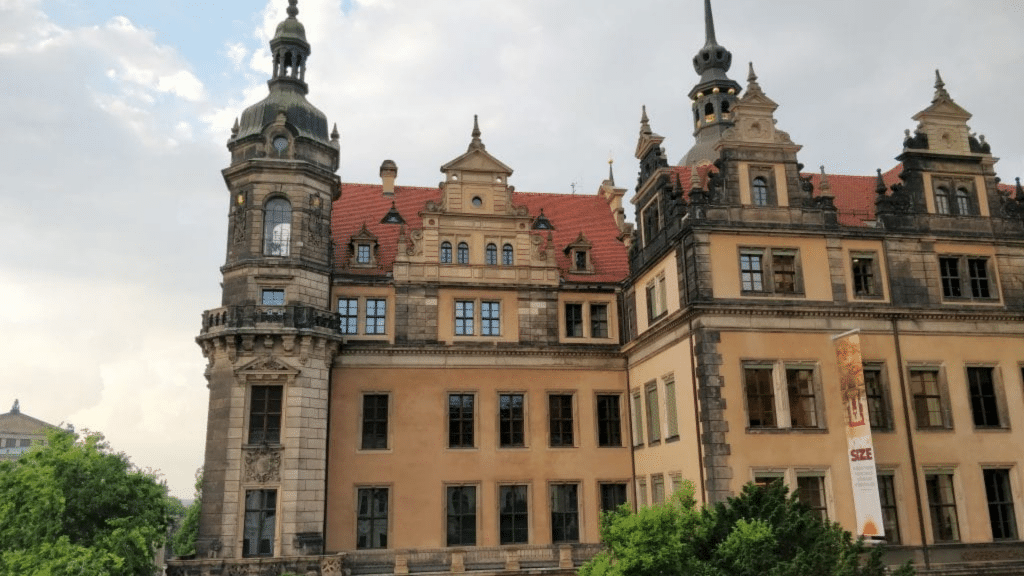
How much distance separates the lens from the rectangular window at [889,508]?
27.2 m

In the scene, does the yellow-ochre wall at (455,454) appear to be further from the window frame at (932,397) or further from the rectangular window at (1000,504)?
the rectangular window at (1000,504)

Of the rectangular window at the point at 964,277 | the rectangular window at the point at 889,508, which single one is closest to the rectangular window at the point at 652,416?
the rectangular window at the point at 889,508

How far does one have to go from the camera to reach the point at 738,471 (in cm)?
2694

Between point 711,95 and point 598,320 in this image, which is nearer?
point 598,320

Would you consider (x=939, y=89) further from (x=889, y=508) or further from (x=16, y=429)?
(x=16, y=429)

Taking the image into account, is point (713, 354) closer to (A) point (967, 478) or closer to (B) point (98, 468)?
(A) point (967, 478)

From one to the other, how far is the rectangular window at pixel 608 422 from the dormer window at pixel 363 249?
1128 cm

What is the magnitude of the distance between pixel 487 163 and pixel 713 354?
44.2 ft

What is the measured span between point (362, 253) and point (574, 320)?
9.50 meters

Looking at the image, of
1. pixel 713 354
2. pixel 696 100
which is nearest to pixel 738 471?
pixel 713 354

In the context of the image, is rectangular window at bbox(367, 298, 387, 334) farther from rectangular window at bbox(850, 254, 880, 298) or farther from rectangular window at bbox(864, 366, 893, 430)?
rectangular window at bbox(864, 366, 893, 430)

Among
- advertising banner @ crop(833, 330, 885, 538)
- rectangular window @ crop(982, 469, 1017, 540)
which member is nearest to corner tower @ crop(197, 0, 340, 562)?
advertising banner @ crop(833, 330, 885, 538)

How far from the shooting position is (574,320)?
35562 millimetres

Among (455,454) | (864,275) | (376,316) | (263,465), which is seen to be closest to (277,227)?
(376,316)
